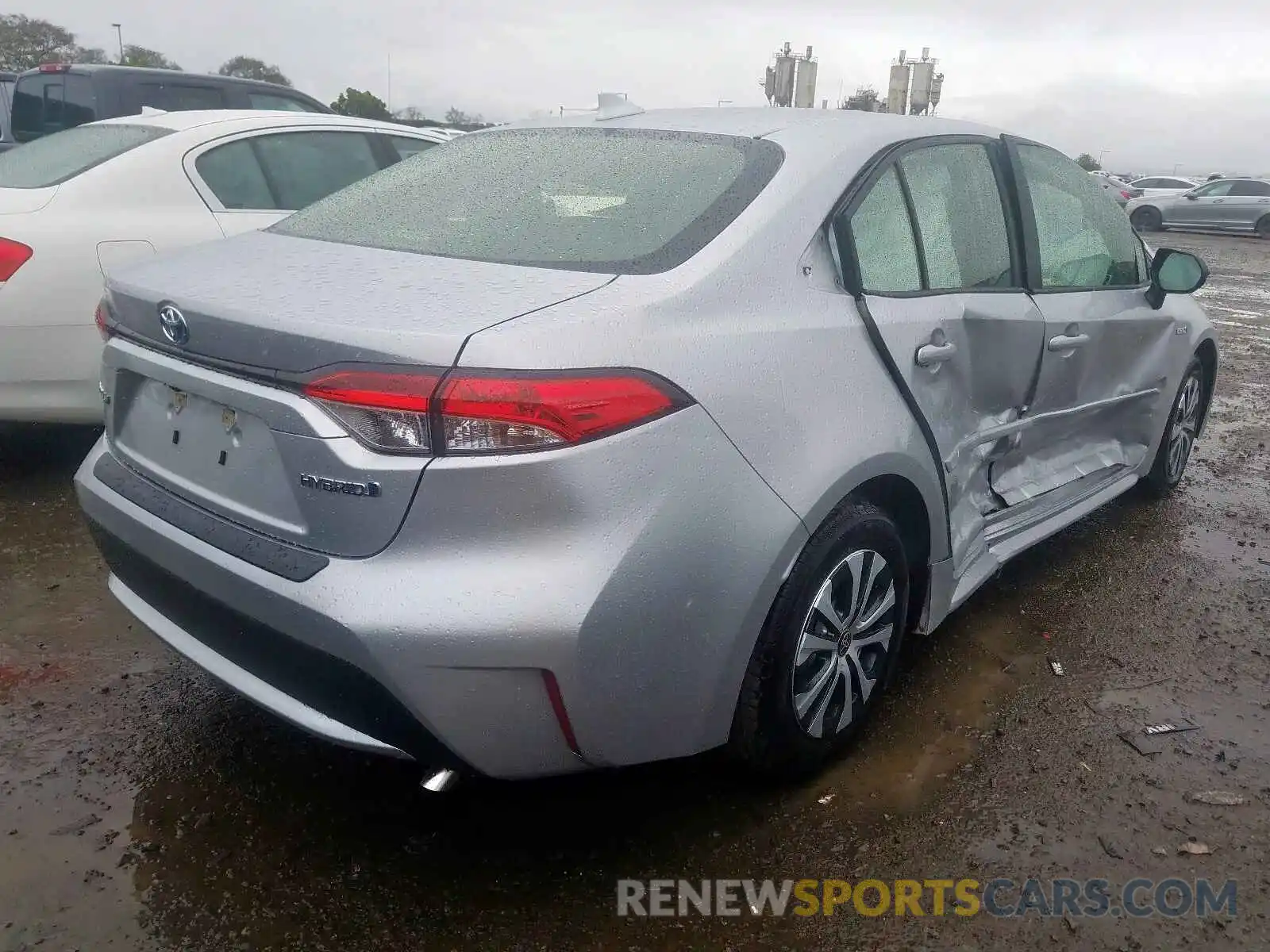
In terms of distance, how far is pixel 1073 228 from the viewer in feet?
11.5

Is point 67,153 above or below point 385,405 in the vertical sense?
above

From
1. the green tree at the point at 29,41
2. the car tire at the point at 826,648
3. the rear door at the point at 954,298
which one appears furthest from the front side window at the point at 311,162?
the green tree at the point at 29,41

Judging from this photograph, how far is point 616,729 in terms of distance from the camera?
6.35 ft

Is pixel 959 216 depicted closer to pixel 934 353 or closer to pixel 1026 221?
pixel 1026 221

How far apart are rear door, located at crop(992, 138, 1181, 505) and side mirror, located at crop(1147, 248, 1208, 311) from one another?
0.05 meters

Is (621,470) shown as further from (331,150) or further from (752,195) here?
(331,150)

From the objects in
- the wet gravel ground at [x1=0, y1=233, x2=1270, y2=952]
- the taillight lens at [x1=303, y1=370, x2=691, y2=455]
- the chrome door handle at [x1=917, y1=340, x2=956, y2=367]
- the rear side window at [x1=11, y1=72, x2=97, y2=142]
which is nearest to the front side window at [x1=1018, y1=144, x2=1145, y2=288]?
the chrome door handle at [x1=917, y1=340, x2=956, y2=367]

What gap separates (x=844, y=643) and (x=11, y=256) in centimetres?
327

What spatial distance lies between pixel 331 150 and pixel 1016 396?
355 centimetres

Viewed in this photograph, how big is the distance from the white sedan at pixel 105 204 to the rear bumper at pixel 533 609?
2.22 metres

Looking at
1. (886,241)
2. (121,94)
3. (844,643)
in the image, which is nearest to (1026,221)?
(886,241)

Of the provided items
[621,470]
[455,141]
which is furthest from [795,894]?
[455,141]

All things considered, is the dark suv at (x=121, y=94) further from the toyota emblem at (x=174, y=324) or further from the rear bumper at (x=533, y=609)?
the rear bumper at (x=533, y=609)

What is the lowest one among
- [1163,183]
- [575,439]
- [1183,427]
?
[1163,183]
